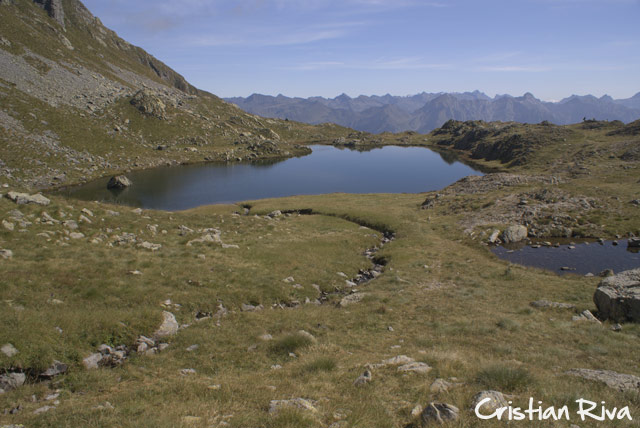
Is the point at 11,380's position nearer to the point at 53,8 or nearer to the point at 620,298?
the point at 620,298

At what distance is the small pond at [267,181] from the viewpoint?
8494 cm

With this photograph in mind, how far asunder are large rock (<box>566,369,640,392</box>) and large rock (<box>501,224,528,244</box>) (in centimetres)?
3473

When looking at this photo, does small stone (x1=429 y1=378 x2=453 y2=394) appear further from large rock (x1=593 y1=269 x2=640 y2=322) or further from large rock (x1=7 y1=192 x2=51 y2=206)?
large rock (x1=7 y1=192 x2=51 y2=206)

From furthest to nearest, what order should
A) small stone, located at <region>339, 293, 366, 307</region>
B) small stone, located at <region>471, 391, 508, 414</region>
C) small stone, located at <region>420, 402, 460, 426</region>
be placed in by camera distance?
small stone, located at <region>339, 293, 366, 307</region> → small stone, located at <region>471, 391, 508, 414</region> → small stone, located at <region>420, 402, 460, 426</region>

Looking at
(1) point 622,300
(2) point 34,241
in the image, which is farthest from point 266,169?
(1) point 622,300

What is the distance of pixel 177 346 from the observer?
1503cm

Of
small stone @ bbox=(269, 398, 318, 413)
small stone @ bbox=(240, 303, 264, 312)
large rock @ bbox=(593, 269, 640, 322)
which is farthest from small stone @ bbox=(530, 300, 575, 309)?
small stone @ bbox=(269, 398, 318, 413)

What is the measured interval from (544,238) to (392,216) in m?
21.7

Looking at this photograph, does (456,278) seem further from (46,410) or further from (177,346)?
(46,410)

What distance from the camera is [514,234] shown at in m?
43.6

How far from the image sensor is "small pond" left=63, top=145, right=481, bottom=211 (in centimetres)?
8494

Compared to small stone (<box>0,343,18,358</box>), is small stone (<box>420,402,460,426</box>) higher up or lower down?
higher up

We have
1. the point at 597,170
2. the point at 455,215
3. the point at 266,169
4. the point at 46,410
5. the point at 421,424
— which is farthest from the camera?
the point at 266,169

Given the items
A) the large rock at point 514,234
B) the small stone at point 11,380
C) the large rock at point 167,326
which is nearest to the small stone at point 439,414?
the large rock at point 167,326
